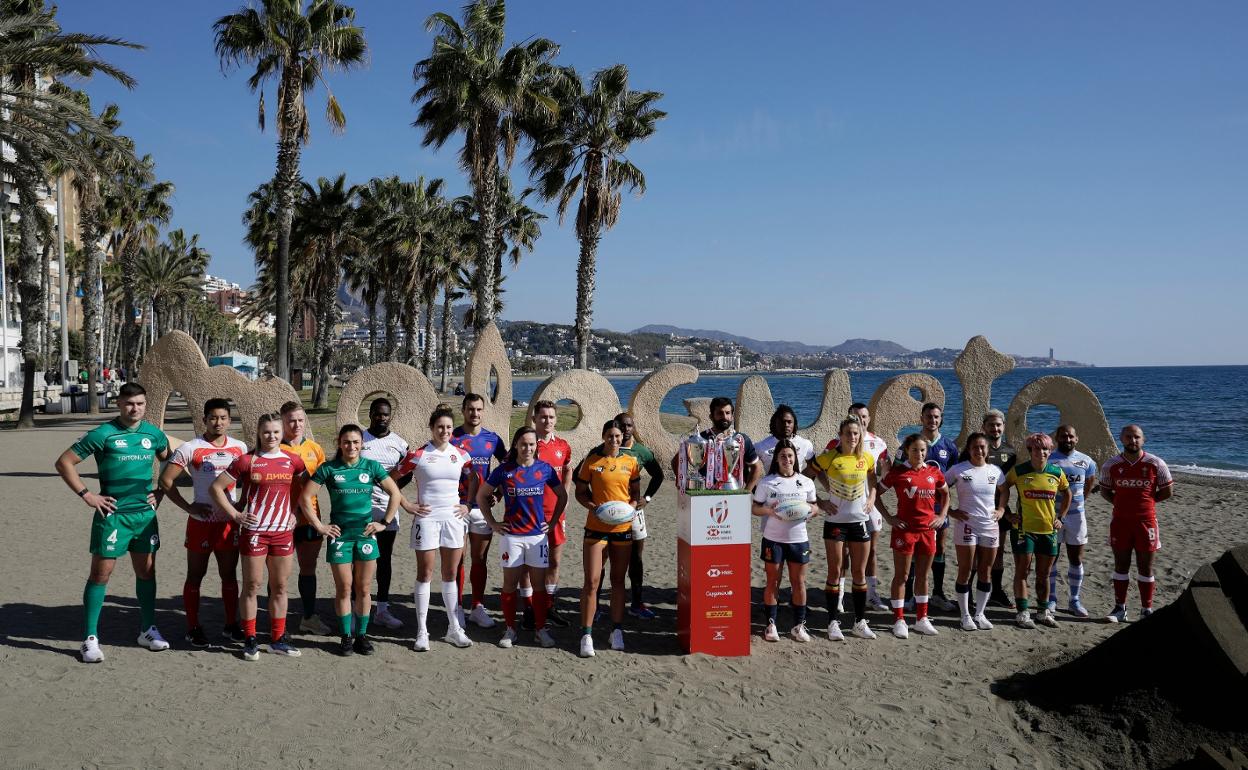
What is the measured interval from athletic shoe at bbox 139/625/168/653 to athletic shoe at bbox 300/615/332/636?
3.58 ft

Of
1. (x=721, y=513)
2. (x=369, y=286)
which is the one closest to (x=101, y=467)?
(x=721, y=513)

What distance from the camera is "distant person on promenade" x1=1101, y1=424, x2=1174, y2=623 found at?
7.70 m

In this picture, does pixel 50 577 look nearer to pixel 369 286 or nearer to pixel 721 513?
pixel 721 513

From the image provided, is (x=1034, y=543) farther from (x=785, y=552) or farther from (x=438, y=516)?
(x=438, y=516)

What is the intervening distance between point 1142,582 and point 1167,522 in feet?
22.3

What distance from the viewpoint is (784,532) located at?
23.4 feet

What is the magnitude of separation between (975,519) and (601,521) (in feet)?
11.7

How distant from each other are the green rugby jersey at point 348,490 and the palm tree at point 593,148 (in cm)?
1968

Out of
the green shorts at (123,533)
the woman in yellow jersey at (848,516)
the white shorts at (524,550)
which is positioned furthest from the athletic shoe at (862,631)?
the green shorts at (123,533)

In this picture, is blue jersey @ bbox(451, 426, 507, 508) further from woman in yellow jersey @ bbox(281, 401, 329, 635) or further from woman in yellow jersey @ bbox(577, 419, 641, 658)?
woman in yellow jersey @ bbox(281, 401, 329, 635)

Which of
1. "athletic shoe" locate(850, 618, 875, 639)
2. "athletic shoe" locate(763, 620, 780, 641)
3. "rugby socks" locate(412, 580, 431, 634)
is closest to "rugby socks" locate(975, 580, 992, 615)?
"athletic shoe" locate(850, 618, 875, 639)

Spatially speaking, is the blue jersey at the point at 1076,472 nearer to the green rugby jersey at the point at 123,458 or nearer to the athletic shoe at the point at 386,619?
the athletic shoe at the point at 386,619

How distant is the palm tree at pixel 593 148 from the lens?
24.7m

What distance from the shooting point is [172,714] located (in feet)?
18.2
